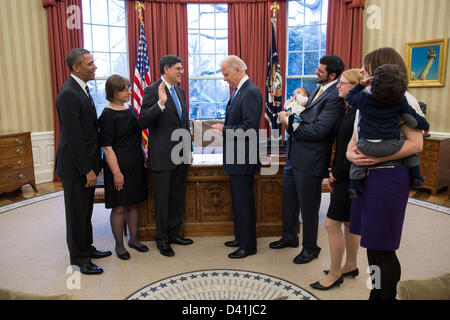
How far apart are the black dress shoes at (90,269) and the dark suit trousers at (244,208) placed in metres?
1.20

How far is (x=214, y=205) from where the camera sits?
3533mm

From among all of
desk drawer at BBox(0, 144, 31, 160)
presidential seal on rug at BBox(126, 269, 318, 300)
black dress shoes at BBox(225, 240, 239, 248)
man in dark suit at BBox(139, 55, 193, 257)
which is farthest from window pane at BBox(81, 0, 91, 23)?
presidential seal on rug at BBox(126, 269, 318, 300)

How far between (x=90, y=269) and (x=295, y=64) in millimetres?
5676

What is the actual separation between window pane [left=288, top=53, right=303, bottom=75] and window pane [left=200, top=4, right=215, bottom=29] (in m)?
1.70

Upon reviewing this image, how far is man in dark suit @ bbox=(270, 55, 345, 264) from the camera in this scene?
104 inches

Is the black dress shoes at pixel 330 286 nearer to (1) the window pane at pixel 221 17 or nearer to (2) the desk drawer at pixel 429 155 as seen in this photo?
(2) the desk drawer at pixel 429 155

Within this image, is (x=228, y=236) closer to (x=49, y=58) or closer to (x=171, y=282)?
(x=171, y=282)

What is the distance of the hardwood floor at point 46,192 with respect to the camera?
4.82 m

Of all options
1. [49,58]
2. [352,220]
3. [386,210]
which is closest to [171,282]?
[352,220]

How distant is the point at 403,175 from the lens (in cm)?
183

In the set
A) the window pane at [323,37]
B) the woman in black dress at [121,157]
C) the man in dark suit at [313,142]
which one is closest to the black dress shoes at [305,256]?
the man in dark suit at [313,142]

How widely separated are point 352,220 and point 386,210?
1.09ft

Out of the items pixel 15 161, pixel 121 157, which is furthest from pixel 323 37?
pixel 15 161

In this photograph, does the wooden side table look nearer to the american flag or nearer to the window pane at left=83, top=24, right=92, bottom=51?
the american flag
